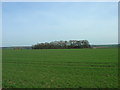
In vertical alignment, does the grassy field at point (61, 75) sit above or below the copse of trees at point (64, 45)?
below

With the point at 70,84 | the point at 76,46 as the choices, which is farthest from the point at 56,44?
the point at 70,84

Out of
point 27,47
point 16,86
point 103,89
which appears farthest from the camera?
point 27,47

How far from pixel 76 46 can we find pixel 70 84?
83.4 meters

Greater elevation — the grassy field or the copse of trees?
the copse of trees

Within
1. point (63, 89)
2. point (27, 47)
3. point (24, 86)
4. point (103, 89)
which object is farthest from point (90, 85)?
point (27, 47)

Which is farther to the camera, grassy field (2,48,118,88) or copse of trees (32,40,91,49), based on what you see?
copse of trees (32,40,91,49)

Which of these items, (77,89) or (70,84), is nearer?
(77,89)

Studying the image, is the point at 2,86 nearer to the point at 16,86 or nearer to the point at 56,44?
the point at 16,86

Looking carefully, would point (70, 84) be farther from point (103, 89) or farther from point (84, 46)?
point (84, 46)

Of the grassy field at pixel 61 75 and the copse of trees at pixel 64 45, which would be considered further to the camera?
the copse of trees at pixel 64 45

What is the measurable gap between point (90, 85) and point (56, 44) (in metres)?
85.7

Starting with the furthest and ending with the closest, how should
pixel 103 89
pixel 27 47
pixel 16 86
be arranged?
pixel 27 47 < pixel 16 86 < pixel 103 89

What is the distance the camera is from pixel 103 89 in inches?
257

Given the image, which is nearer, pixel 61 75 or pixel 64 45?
pixel 61 75
